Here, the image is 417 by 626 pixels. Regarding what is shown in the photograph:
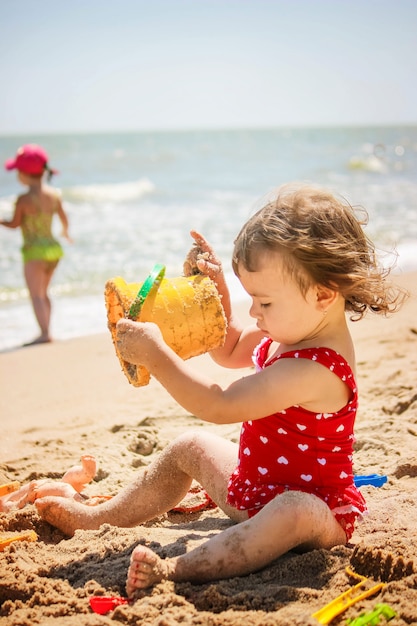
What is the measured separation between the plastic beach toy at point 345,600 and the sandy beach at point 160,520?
17 mm

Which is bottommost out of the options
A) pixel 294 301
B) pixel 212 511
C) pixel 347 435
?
pixel 212 511

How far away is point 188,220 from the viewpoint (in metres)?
11.6

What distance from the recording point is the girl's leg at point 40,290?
580 cm

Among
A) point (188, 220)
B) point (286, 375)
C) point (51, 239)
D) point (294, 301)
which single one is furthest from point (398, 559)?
point (188, 220)

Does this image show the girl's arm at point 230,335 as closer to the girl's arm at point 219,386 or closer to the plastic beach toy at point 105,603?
the girl's arm at point 219,386

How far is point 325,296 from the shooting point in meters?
2.12

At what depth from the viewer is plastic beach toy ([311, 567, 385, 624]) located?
177cm

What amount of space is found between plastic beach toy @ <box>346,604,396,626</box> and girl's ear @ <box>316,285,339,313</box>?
868 millimetres

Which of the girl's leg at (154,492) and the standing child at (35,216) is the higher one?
the standing child at (35,216)

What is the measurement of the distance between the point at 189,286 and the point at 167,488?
732 mm

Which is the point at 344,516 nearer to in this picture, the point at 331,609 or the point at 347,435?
the point at 347,435

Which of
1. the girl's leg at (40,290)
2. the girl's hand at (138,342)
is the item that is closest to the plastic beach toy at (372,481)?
the girl's hand at (138,342)

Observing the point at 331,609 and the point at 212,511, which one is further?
the point at 212,511

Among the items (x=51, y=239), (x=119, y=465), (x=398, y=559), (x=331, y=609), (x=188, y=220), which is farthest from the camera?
(x=188, y=220)
